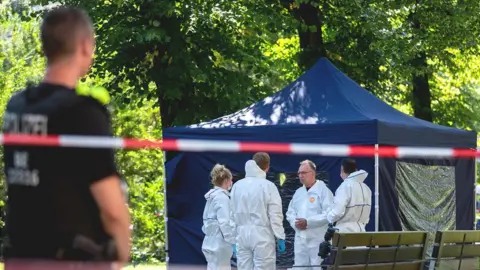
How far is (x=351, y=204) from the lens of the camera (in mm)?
A: 9922

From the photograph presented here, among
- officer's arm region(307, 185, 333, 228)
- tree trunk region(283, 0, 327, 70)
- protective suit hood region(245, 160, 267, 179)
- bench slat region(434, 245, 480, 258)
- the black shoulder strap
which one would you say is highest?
tree trunk region(283, 0, 327, 70)

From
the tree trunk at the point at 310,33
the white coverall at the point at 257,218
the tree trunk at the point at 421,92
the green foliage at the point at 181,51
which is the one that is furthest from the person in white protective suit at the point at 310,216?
the tree trunk at the point at 421,92

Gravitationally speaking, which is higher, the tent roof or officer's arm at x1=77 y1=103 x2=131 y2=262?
the tent roof

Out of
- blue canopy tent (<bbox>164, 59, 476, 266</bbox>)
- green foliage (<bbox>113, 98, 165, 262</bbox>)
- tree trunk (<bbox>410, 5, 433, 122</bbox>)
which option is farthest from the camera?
green foliage (<bbox>113, 98, 165, 262</bbox>)

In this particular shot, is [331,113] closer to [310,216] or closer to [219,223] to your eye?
[310,216]

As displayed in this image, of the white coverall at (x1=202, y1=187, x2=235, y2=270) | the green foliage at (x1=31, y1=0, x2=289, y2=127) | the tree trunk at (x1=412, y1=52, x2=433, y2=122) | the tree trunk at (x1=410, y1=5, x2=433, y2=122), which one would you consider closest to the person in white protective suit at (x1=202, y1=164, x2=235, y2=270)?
the white coverall at (x1=202, y1=187, x2=235, y2=270)

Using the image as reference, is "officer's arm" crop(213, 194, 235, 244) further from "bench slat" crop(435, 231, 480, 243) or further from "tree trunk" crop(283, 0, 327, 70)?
"tree trunk" crop(283, 0, 327, 70)

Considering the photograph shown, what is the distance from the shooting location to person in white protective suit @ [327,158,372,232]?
9.89 meters

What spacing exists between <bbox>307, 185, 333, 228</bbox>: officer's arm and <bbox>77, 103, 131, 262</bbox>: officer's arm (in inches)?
295

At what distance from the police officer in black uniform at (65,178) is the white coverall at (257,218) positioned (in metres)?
6.84

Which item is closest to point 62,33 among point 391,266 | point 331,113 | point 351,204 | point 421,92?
point 391,266

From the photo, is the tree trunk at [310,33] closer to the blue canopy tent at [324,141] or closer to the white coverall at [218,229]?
the blue canopy tent at [324,141]

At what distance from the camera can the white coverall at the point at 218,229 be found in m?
10.3

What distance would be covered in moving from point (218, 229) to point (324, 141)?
2025 millimetres
